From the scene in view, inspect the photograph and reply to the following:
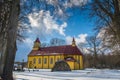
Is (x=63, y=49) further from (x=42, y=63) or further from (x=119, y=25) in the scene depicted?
(x=119, y=25)

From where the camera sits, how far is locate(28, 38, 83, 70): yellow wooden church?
67.9 metres

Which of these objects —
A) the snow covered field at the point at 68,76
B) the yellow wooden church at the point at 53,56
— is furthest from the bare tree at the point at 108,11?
the yellow wooden church at the point at 53,56

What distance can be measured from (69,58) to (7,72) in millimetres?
56158

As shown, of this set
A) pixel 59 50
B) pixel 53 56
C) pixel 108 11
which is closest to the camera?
pixel 108 11

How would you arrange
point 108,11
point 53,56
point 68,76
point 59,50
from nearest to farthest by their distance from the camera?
point 108,11 < point 68,76 < point 59,50 < point 53,56

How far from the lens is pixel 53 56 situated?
2891 inches

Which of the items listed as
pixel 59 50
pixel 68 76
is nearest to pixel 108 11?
pixel 68 76

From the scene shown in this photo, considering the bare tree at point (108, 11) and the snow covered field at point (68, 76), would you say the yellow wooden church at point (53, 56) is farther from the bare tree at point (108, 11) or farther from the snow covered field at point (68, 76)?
the bare tree at point (108, 11)

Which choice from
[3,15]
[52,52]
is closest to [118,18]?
[3,15]

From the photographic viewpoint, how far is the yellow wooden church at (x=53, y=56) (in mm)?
67938

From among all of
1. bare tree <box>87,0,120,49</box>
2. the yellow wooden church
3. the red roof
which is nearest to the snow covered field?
bare tree <box>87,0,120,49</box>

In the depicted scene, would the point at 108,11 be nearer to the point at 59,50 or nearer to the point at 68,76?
the point at 68,76

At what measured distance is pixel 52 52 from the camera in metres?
73.9

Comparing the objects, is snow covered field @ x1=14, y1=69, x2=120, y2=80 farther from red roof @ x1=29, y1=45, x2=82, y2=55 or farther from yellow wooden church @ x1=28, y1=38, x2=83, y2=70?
red roof @ x1=29, y1=45, x2=82, y2=55
